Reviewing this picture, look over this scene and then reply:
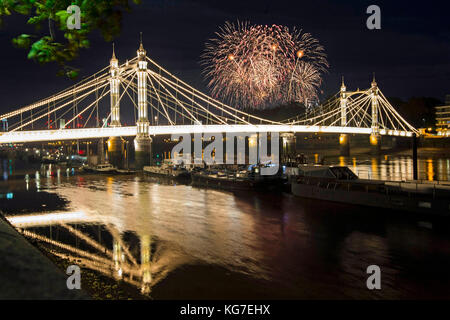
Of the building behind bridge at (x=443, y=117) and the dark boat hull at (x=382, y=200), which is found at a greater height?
the building behind bridge at (x=443, y=117)

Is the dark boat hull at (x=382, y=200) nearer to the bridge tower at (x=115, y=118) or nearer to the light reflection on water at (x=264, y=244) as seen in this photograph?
the light reflection on water at (x=264, y=244)

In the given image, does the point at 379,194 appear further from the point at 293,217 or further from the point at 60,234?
the point at 60,234

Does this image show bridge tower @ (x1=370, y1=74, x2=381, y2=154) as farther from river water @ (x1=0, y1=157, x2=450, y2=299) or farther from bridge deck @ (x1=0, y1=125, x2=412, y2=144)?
river water @ (x1=0, y1=157, x2=450, y2=299)

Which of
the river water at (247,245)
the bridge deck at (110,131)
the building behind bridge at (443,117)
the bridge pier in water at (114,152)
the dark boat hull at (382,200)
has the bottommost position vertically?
the river water at (247,245)

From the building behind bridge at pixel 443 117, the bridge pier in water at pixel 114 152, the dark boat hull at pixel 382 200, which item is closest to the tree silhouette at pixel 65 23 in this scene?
the dark boat hull at pixel 382 200

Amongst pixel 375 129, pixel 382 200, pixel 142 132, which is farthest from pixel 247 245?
pixel 375 129
